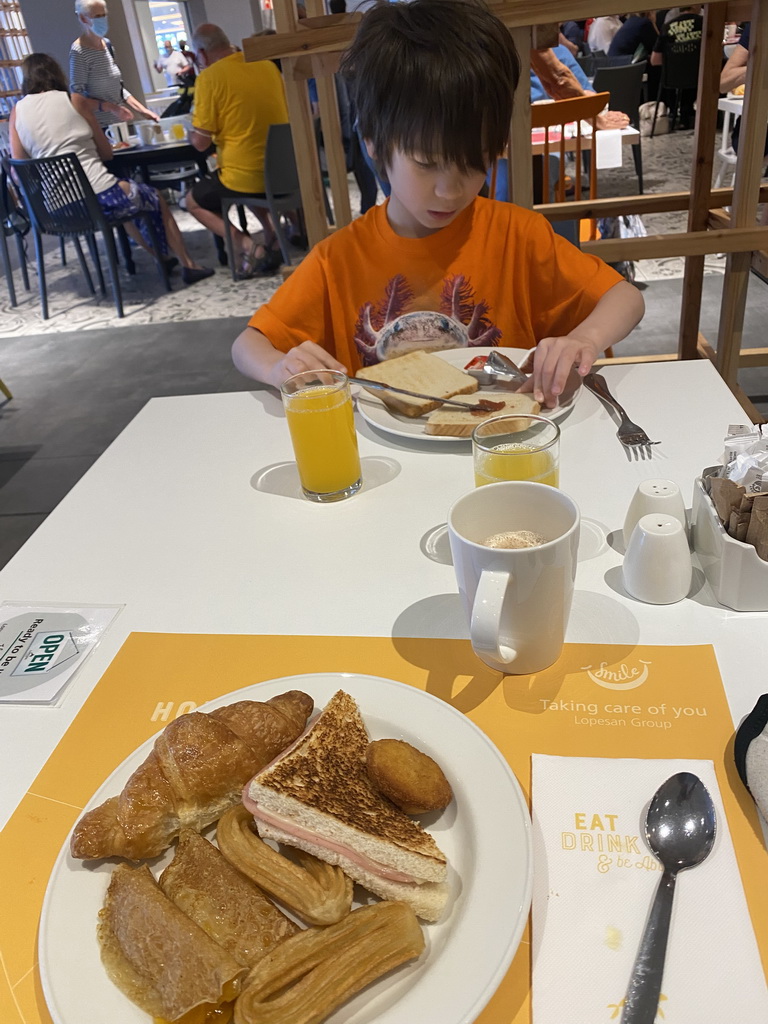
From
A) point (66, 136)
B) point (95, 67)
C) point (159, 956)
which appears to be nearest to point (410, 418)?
point (159, 956)

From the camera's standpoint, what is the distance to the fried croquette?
51 centimetres

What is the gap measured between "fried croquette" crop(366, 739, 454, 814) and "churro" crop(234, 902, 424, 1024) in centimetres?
7

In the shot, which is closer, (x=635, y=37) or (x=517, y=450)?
(x=517, y=450)

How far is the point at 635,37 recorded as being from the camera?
718cm

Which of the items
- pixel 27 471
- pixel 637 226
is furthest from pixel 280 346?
pixel 637 226

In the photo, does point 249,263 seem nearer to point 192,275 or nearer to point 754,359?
point 192,275

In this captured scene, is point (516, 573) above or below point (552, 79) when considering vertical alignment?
below

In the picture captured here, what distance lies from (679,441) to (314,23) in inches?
52.8

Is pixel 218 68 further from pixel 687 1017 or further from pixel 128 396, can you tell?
pixel 687 1017

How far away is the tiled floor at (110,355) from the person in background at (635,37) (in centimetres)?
289

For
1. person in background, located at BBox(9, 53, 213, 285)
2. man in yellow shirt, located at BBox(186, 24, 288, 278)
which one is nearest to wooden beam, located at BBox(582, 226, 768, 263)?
man in yellow shirt, located at BBox(186, 24, 288, 278)

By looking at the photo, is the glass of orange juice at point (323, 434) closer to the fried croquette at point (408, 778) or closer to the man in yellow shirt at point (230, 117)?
the fried croquette at point (408, 778)

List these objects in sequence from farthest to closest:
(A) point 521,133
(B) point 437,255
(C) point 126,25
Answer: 1. (C) point 126,25
2. (A) point 521,133
3. (B) point 437,255

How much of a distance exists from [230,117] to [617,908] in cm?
485
